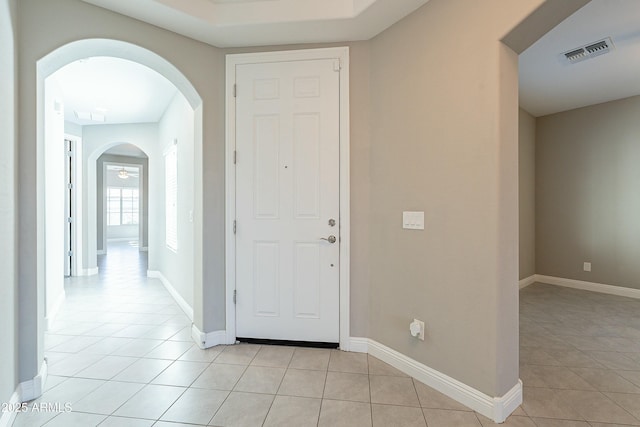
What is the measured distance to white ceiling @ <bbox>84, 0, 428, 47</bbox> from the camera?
207cm

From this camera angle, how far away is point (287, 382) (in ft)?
6.72

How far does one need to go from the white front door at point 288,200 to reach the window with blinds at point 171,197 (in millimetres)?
1912

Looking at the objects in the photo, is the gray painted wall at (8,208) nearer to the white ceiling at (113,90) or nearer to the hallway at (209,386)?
the hallway at (209,386)

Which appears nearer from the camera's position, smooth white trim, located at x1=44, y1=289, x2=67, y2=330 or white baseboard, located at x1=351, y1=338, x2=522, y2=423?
white baseboard, located at x1=351, y1=338, x2=522, y2=423

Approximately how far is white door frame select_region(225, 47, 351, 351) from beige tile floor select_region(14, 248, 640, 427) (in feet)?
1.12

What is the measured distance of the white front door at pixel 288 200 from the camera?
8.23 ft

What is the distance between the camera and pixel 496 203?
1.69 m

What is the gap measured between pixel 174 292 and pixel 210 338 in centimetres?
186

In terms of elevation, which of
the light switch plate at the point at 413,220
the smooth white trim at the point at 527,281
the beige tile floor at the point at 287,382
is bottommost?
the beige tile floor at the point at 287,382

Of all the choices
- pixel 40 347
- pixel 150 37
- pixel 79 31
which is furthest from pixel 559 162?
pixel 40 347

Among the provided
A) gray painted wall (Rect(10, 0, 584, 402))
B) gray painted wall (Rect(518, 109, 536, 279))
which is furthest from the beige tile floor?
gray painted wall (Rect(518, 109, 536, 279))

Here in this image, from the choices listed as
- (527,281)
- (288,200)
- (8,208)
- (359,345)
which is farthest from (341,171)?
(527,281)

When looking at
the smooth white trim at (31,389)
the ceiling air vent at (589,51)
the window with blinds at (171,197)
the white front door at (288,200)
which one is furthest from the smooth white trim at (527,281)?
the smooth white trim at (31,389)

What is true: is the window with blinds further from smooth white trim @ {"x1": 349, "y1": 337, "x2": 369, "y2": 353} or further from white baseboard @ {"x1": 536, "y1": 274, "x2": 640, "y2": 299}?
white baseboard @ {"x1": 536, "y1": 274, "x2": 640, "y2": 299}
